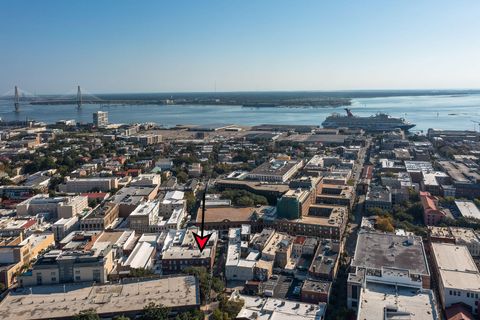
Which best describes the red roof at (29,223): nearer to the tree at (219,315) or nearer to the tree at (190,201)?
the tree at (190,201)

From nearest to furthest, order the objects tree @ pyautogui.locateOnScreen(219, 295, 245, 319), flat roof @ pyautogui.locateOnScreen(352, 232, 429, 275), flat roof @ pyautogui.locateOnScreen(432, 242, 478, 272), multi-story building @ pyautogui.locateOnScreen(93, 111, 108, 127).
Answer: tree @ pyautogui.locateOnScreen(219, 295, 245, 319)
flat roof @ pyautogui.locateOnScreen(352, 232, 429, 275)
flat roof @ pyautogui.locateOnScreen(432, 242, 478, 272)
multi-story building @ pyautogui.locateOnScreen(93, 111, 108, 127)

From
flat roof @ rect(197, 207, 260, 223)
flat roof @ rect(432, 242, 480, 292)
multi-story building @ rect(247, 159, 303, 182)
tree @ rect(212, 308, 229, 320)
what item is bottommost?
tree @ rect(212, 308, 229, 320)

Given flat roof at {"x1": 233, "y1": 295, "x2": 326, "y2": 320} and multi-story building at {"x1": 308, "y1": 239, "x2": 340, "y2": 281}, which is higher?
multi-story building at {"x1": 308, "y1": 239, "x2": 340, "y2": 281}

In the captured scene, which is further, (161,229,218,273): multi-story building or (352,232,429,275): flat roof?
(161,229,218,273): multi-story building

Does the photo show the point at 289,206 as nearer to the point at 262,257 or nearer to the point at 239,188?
the point at 262,257

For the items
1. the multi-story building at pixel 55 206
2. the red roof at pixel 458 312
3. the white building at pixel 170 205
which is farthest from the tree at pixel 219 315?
the multi-story building at pixel 55 206

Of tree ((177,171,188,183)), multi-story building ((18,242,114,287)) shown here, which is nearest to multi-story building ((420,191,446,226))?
multi-story building ((18,242,114,287))

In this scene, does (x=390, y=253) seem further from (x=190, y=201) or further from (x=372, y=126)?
(x=372, y=126)

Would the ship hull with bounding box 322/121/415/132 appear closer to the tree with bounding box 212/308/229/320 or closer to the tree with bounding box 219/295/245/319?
the tree with bounding box 219/295/245/319
